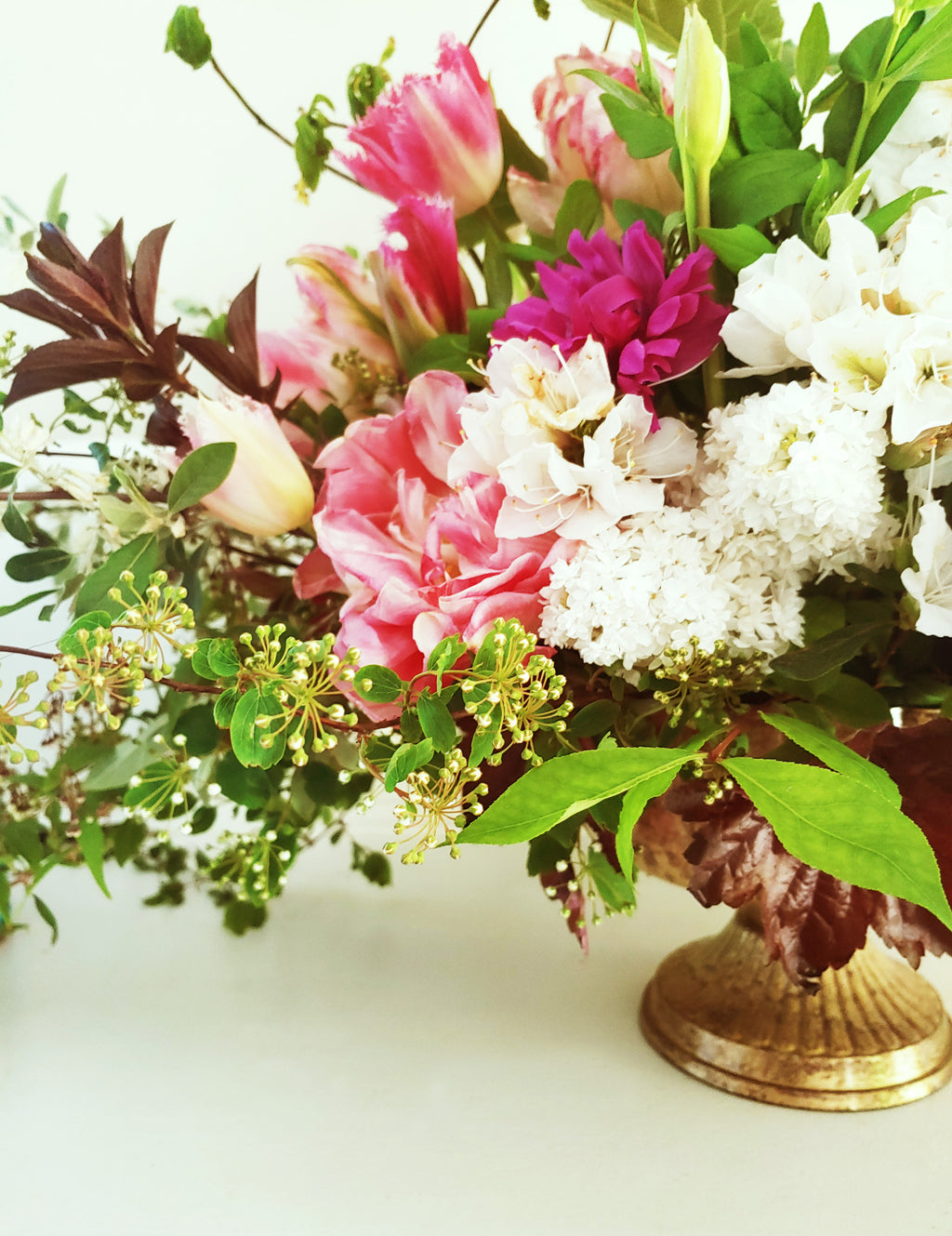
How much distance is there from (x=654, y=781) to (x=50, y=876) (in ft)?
2.07

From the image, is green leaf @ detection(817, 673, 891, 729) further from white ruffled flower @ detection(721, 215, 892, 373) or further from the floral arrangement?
white ruffled flower @ detection(721, 215, 892, 373)

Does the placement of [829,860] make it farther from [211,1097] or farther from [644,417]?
[211,1097]

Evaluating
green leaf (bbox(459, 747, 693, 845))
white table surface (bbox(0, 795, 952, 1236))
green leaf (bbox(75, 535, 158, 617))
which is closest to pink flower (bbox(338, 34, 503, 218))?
green leaf (bbox(75, 535, 158, 617))

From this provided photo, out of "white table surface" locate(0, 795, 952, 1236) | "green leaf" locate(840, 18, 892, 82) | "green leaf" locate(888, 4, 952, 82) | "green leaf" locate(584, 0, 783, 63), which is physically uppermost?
"green leaf" locate(584, 0, 783, 63)

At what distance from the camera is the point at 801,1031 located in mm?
499

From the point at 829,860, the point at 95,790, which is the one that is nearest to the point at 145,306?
the point at 95,790

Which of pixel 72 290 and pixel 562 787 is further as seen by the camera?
pixel 72 290

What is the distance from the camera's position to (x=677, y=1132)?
469 millimetres

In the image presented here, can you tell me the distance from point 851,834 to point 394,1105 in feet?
1.00

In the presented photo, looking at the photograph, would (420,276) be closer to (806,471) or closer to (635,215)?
(635,215)

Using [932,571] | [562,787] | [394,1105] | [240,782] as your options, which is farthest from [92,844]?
[932,571]

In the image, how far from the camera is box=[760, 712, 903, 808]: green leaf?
0.35 metres

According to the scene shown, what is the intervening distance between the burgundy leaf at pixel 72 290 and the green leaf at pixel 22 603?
13cm

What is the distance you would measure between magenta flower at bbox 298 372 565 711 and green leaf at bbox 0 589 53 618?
0.48ft
